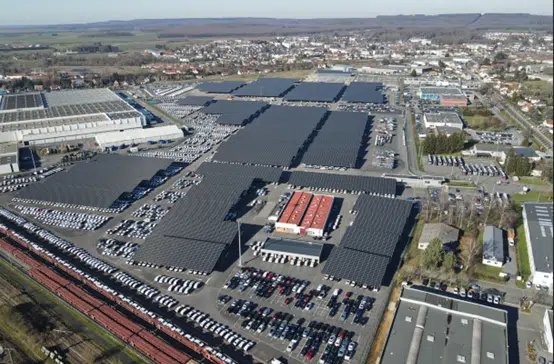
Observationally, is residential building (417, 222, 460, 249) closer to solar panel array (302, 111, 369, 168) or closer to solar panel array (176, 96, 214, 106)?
solar panel array (302, 111, 369, 168)

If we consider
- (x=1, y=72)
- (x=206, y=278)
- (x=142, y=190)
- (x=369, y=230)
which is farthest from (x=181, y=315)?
(x=1, y=72)

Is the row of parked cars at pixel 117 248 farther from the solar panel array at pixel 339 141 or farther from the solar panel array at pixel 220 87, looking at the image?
the solar panel array at pixel 220 87

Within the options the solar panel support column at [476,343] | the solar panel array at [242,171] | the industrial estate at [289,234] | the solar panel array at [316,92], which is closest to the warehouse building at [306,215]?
the industrial estate at [289,234]

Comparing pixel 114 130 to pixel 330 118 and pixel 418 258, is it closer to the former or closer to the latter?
pixel 330 118

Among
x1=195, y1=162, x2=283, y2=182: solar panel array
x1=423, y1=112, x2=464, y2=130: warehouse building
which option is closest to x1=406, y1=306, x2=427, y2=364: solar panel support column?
x1=195, y1=162, x2=283, y2=182: solar panel array

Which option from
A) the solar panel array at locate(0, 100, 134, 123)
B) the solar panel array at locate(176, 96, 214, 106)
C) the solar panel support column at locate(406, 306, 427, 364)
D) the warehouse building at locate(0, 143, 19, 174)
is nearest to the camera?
the solar panel support column at locate(406, 306, 427, 364)

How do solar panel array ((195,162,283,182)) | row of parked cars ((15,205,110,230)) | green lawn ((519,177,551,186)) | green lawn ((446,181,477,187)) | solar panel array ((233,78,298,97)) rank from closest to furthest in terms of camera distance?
row of parked cars ((15,205,110,230)), green lawn ((519,177,551,186)), green lawn ((446,181,477,187)), solar panel array ((195,162,283,182)), solar panel array ((233,78,298,97))

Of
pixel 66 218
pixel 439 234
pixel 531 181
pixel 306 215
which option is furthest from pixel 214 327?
pixel 531 181
